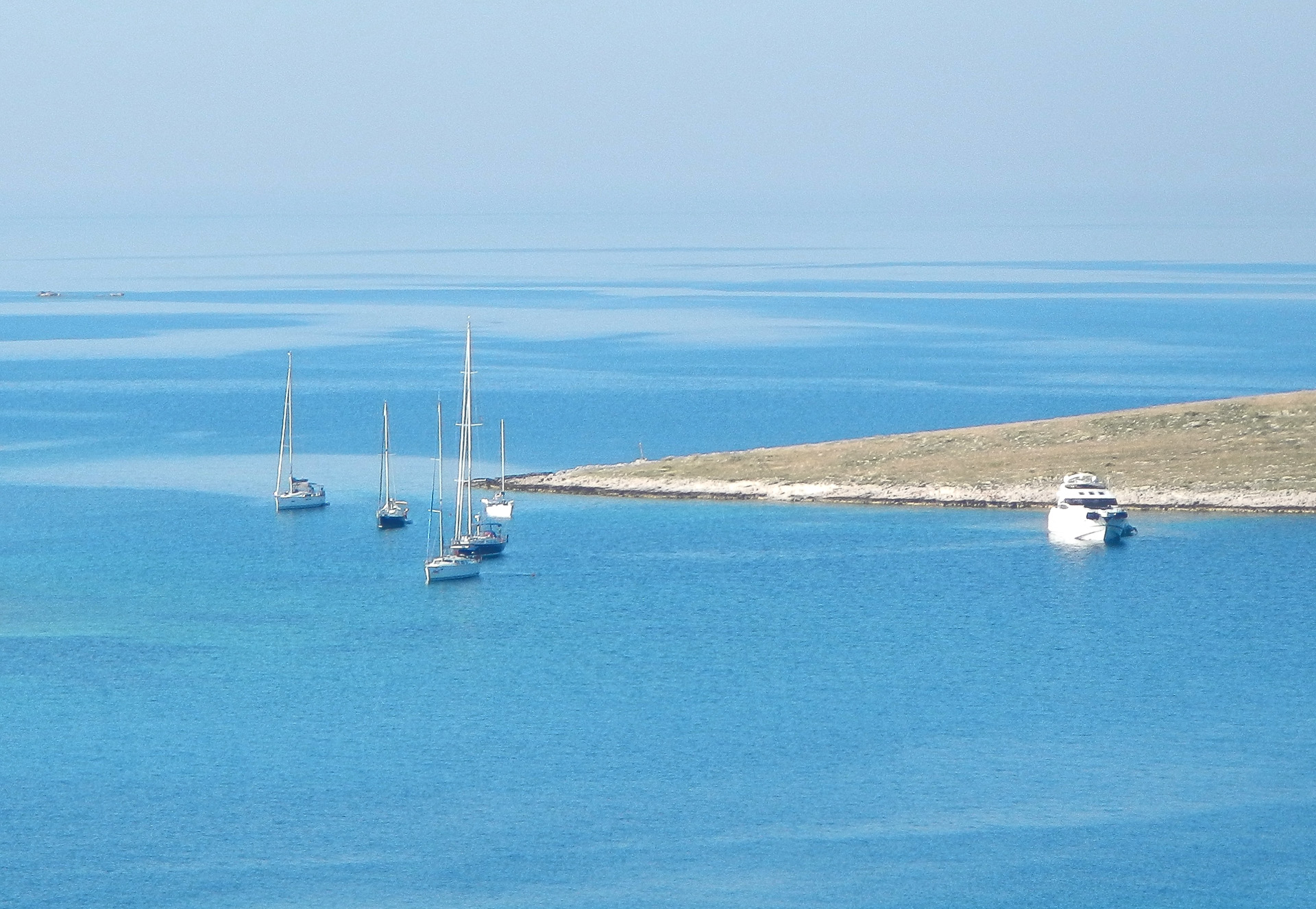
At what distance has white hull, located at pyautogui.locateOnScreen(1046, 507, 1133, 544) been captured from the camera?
72.8 metres

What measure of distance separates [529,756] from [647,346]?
125 metres

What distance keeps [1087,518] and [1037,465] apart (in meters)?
11.9

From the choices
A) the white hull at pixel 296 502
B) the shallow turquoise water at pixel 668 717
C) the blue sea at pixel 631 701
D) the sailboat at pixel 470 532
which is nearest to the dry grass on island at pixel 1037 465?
the blue sea at pixel 631 701

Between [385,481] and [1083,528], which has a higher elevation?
[385,481]

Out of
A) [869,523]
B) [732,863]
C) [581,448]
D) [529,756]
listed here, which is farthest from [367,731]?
[581,448]

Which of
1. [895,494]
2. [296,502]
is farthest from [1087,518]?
[296,502]

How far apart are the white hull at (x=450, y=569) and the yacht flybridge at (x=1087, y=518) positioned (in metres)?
21.3

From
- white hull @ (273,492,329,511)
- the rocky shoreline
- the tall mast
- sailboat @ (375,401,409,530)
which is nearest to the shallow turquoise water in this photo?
sailboat @ (375,401,409,530)

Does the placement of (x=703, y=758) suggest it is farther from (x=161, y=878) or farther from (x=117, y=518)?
(x=117, y=518)

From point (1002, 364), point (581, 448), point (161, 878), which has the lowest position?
point (161, 878)

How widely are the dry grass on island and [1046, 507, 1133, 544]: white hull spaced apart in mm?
6344

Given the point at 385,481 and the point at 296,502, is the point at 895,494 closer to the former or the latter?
the point at 385,481

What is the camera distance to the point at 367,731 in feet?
159

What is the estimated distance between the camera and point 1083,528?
7288 centimetres
